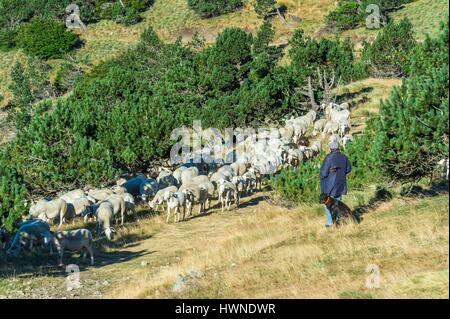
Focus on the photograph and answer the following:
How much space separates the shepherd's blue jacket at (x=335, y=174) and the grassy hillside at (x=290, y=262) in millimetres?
1070

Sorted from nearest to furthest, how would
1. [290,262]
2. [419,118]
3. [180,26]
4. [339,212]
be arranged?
[290,262] < [339,212] < [419,118] < [180,26]

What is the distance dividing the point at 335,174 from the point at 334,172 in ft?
0.20

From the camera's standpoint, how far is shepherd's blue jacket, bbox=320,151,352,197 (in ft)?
57.9

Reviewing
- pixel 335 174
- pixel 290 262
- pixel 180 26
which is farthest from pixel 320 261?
pixel 180 26

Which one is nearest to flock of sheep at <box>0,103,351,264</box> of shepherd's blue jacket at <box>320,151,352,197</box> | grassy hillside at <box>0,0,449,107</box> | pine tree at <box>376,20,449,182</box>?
shepherd's blue jacket at <box>320,151,352,197</box>

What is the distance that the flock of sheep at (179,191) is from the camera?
79.6 ft

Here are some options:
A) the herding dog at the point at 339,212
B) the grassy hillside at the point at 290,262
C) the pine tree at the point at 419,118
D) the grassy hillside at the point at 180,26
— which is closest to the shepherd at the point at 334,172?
the herding dog at the point at 339,212

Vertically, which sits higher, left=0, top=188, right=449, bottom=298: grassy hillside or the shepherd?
the shepherd

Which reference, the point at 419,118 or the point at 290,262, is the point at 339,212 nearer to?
the point at 290,262

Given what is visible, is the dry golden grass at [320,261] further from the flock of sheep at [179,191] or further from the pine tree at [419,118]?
the flock of sheep at [179,191]

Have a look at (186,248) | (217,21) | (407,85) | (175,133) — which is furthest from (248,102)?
(217,21)

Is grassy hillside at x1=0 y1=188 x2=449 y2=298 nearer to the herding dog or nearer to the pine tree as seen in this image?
the herding dog

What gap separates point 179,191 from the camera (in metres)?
31.7

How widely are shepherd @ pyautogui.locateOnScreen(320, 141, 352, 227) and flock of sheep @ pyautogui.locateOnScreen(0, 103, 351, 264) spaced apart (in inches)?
362
